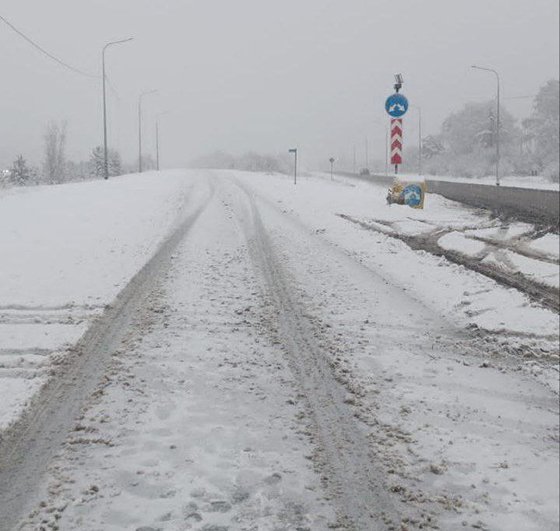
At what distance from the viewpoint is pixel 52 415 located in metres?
3.95

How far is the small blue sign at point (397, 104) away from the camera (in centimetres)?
1627

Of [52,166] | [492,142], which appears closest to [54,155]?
[52,166]

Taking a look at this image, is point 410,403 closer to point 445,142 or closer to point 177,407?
point 177,407

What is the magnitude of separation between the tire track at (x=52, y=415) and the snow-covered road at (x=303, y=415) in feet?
0.06

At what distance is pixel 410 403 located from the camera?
4.24 meters

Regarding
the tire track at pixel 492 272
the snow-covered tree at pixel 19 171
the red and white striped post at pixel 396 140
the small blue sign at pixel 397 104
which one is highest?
the snow-covered tree at pixel 19 171

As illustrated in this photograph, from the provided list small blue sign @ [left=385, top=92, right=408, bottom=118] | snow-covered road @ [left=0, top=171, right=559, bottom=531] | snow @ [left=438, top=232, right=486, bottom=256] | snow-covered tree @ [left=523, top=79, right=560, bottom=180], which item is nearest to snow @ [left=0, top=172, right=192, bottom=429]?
snow-covered road @ [left=0, top=171, right=559, bottom=531]

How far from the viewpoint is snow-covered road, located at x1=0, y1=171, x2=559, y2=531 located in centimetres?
296

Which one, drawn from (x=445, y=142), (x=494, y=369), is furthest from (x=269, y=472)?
(x=445, y=142)

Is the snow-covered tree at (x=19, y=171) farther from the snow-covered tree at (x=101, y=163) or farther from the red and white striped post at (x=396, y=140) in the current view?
the red and white striped post at (x=396, y=140)

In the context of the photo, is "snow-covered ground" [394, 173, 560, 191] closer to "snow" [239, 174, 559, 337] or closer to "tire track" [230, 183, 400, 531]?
"snow" [239, 174, 559, 337]

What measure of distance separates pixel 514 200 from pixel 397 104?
32.9ft

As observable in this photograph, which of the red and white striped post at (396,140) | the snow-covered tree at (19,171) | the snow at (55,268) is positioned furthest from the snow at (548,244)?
the snow-covered tree at (19,171)

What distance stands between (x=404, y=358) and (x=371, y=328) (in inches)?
36.3
